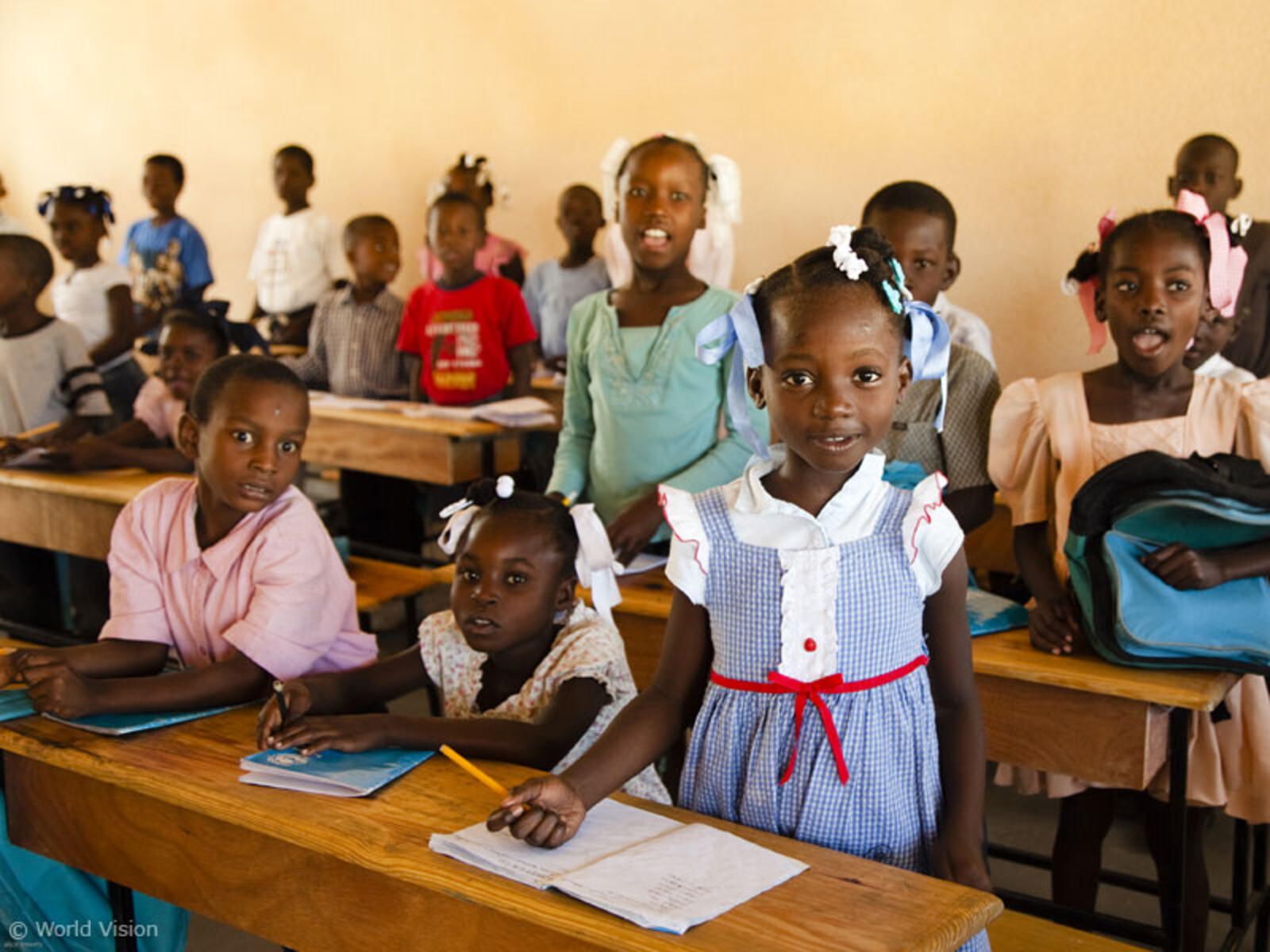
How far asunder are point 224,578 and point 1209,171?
3494 millimetres

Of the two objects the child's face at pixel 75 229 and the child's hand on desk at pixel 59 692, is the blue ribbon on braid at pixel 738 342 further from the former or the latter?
the child's face at pixel 75 229

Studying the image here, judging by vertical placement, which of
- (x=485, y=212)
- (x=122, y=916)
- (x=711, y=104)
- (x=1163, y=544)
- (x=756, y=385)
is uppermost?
(x=711, y=104)

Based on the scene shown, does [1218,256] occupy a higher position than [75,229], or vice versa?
[75,229]

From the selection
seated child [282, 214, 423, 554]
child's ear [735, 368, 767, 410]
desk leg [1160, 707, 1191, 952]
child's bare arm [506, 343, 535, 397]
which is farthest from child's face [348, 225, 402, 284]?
desk leg [1160, 707, 1191, 952]

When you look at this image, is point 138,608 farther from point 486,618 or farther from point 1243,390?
point 1243,390

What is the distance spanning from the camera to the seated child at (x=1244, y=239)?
4016 millimetres

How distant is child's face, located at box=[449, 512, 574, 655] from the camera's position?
192cm

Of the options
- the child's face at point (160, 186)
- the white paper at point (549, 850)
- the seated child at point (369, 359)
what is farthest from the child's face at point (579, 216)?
the white paper at point (549, 850)

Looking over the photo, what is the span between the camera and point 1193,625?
6.34ft

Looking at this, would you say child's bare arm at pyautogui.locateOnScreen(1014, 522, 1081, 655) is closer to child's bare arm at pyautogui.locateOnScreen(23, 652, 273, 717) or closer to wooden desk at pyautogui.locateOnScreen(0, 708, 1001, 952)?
wooden desk at pyautogui.locateOnScreen(0, 708, 1001, 952)

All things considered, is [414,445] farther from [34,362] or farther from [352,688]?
[352,688]

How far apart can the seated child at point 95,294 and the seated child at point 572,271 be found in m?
1.95

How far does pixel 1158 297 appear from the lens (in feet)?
7.14

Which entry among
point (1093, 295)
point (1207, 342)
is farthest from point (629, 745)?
point (1207, 342)
